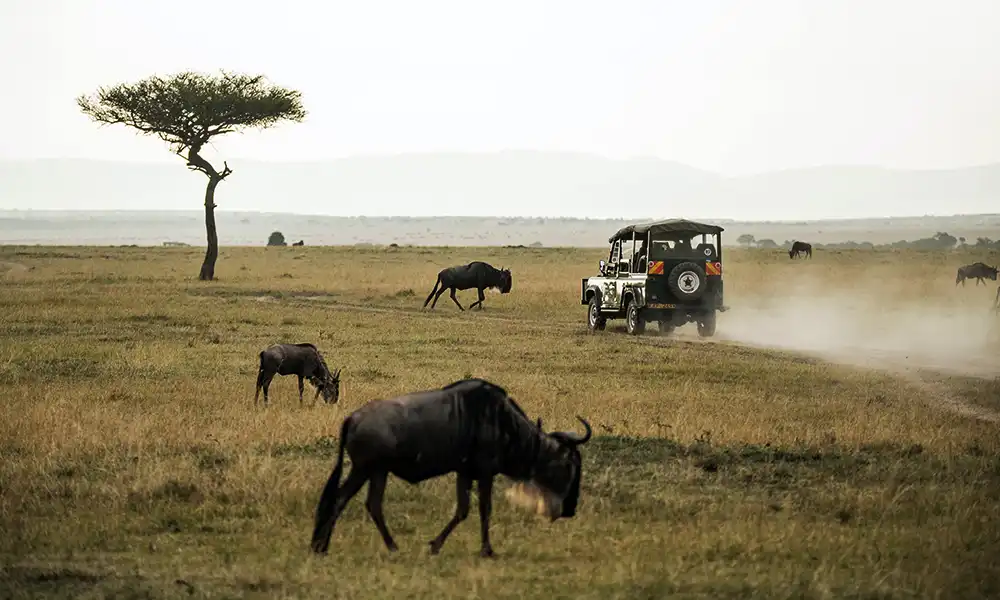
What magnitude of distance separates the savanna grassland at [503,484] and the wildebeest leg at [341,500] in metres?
0.14

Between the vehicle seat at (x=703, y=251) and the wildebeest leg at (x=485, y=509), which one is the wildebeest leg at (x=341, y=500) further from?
the vehicle seat at (x=703, y=251)

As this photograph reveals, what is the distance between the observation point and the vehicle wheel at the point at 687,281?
2975cm

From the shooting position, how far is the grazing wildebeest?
9062 millimetres

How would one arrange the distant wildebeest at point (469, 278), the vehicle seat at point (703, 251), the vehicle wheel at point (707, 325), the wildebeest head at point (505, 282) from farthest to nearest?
the wildebeest head at point (505, 282), the distant wildebeest at point (469, 278), the vehicle wheel at point (707, 325), the vehicle seat at point (703, 251)

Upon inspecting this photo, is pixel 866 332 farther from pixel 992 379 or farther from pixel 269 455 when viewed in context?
pixel 269 455

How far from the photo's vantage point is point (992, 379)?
2252 centimetres

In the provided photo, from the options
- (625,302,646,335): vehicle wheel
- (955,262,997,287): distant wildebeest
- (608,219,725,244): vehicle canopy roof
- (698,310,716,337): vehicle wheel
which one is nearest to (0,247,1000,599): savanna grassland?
(625,302,646,335): vehicle wheel

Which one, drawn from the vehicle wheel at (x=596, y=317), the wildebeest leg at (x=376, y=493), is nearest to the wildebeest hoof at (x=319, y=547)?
the wildebeest leg at (x=376, y=493)

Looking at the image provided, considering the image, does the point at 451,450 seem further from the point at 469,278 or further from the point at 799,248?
the point at 799,248

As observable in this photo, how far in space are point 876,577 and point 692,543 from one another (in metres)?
1.46

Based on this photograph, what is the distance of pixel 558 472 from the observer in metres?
9.59

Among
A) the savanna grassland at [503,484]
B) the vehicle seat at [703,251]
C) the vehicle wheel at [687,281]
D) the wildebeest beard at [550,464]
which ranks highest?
the vehicle seat at [703,251]

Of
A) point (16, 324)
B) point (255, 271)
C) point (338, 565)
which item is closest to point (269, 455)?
point (338, 565)

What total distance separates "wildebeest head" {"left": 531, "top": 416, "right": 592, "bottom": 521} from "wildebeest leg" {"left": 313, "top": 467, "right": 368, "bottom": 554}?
1302mm
